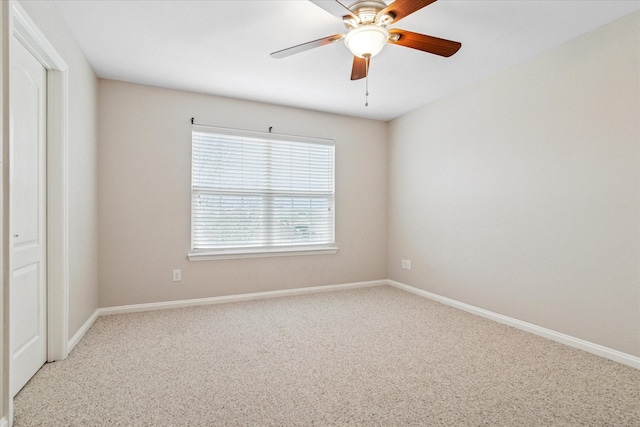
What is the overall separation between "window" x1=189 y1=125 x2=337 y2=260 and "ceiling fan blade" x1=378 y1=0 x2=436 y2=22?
246 cm

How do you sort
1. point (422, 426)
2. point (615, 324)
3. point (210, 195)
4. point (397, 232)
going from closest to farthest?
1. point (422, 426)
2. point (615, 324)
3. point (210, 195)
4. point (397, 232)

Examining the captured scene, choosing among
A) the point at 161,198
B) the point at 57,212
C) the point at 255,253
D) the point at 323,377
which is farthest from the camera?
the point at 255,253

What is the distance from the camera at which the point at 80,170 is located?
2.78 m

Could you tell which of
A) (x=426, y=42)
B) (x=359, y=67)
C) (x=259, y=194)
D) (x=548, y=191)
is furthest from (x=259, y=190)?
(x=548, y=191)

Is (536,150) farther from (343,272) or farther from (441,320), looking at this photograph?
(343,272)

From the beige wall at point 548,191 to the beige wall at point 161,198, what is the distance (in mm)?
1706

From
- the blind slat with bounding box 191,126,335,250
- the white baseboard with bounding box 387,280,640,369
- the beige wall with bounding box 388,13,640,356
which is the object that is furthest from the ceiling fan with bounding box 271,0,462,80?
the white baseboard with bounding box 387,280,640,369

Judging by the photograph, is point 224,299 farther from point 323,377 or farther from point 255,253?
point 323,377

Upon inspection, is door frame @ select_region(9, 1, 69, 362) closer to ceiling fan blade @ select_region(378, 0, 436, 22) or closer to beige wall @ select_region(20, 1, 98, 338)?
beige wall @ select_region(20, 1, 98, 338)

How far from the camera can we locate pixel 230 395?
1906 mm

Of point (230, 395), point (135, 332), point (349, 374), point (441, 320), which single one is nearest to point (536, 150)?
point (441, 320)

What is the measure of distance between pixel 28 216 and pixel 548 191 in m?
3.77

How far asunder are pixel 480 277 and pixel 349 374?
6.45 ft

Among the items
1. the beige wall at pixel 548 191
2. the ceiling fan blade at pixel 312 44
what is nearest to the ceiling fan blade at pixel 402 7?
the ceiling fan blade at pixel 312 44
